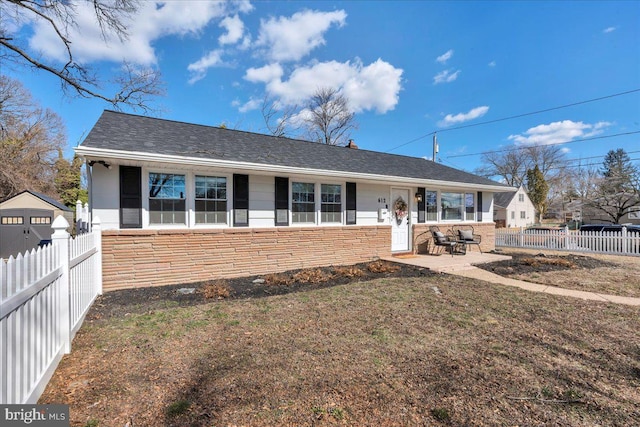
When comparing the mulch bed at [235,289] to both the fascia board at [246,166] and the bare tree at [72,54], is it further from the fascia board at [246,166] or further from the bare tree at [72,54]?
the bare tree at [72,54]

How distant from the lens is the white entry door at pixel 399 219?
34.0ft

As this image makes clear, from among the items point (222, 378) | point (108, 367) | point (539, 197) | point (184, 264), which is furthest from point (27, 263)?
point (539, 197)

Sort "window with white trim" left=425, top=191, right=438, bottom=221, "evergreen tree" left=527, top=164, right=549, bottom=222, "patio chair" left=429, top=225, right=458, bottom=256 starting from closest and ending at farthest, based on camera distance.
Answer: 1. "patio chair" left=429, top=225, right=458, bottom=256
2. "window with white trim" left=425, top=191, right=438, bottom=221
3. "evergreen tree" left=527, top=164, right=549, bottom=222

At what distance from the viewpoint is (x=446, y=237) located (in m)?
10.7

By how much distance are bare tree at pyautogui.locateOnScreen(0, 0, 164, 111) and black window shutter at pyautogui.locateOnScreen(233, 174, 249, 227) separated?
7517 mm

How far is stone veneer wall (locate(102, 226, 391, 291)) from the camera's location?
19.9ft

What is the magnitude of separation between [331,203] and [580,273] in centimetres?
697

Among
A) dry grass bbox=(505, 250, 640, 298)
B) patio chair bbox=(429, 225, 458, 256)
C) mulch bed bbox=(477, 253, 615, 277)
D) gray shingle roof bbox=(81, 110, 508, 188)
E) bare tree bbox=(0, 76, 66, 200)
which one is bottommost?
dry grass bbox=(505, 250, 640, 298)

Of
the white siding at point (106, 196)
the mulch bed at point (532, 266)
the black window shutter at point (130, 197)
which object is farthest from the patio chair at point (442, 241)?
the white siding at point (106, 196)

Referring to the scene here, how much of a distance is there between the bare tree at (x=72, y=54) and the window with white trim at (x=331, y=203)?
334 inches

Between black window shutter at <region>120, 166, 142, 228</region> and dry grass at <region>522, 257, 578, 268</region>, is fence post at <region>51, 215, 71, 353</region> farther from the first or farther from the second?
dry grass at <region>522, 257, 578, 268</region>

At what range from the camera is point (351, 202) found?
9.29m

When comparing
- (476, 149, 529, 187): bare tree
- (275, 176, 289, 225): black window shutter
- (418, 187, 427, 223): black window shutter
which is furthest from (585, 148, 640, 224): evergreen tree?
(275, 176, 289, 225): black window shutter

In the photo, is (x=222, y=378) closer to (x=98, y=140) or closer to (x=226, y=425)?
(x=226, y=425)
